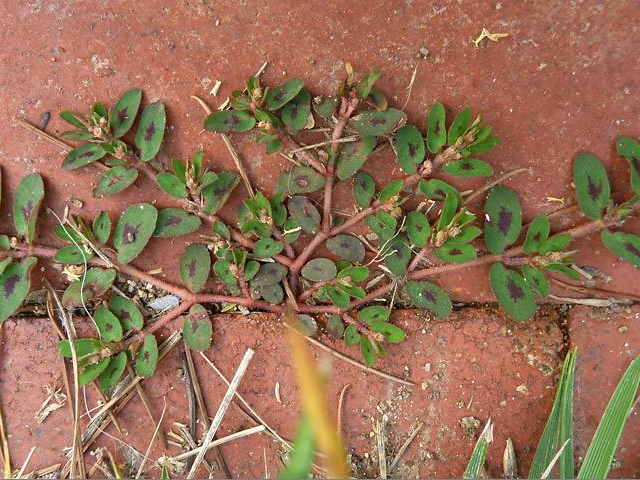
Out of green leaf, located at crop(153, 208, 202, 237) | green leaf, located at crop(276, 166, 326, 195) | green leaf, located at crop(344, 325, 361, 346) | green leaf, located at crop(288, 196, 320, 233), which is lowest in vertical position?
green leaf, located at crop(344, 325, 361, 346)

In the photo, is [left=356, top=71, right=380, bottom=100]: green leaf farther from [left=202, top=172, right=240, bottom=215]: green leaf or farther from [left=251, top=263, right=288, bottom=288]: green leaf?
[left=251, top=263, right=288, bottom=288]: green leaf

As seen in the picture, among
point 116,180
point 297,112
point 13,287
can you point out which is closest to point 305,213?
point 297,112

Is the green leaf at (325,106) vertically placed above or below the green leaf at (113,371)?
above

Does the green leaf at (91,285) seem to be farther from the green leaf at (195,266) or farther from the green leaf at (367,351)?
the green leaf at (367,351)

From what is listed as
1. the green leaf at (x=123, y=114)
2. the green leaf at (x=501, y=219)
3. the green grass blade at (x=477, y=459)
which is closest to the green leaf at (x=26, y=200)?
the green leaf at (x=123, y=114)

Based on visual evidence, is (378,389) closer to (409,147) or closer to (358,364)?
(358,364)

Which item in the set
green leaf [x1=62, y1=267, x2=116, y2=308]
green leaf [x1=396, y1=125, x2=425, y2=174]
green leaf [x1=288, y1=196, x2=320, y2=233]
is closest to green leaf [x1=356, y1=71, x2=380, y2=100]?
green leaf [x1=396, y1=125, x2=425, y2=174]
